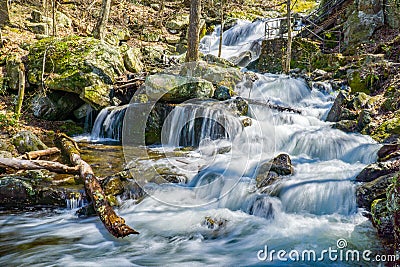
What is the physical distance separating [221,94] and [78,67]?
207 inches

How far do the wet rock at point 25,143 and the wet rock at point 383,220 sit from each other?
7.59 m

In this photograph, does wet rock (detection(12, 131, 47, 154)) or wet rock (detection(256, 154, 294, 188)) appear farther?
wet rock (detection(12, 131, 47, 154))

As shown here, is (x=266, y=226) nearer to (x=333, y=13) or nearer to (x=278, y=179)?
(x=278, y=179)

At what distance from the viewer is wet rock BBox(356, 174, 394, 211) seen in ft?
15.9

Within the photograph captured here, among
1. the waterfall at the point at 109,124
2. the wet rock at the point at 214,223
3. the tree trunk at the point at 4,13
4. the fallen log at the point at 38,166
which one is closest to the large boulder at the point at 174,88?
the waterfall at the point at 109,124

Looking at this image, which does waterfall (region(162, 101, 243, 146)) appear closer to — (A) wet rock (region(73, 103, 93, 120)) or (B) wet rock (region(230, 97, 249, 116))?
(B) wet rock (region(230, 97, 249, 116))

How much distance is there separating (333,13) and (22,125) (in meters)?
17.8

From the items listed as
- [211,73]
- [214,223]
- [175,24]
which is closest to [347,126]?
[211,73]

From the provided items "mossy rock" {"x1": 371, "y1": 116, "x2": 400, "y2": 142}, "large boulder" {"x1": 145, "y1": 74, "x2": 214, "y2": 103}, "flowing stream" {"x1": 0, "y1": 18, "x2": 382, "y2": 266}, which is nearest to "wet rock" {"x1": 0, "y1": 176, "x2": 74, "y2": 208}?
"flowing stream" {"x1": 0, "y1": 18, "x2": 382, "y2": 266}

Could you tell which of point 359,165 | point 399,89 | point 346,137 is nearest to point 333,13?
point 399,89

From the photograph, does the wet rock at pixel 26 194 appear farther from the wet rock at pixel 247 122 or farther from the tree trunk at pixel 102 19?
the tree trunk at pixel 102 19

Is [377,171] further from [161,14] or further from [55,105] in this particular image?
[161,14]

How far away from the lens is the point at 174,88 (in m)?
10.2

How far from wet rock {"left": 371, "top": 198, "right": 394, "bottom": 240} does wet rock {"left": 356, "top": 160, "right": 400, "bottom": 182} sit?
1.37m
